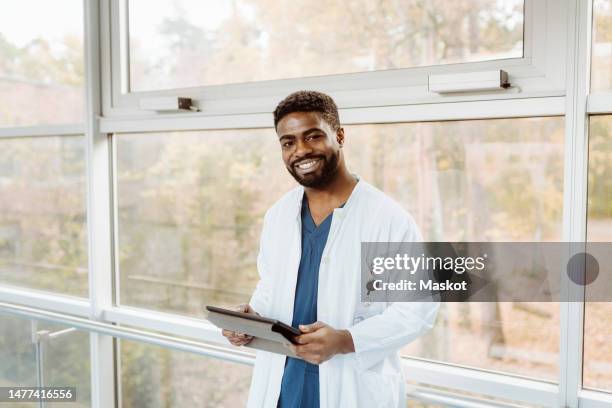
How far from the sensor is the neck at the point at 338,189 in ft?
4.80

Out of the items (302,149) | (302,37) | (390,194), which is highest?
(302,37)

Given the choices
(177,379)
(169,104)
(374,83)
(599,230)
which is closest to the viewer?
(599,230)

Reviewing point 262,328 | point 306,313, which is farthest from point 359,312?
point 262,328

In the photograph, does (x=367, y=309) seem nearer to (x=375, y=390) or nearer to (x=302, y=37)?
(x=375, y=390)

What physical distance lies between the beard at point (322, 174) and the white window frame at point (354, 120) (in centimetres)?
26

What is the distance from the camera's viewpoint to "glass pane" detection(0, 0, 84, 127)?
231cm

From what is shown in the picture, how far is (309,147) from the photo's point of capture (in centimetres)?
141

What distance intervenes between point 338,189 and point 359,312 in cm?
31

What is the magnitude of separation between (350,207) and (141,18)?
1.21 meters

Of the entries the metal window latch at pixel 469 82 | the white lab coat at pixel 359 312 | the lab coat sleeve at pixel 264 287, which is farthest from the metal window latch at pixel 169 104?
the metal window latch at pixel 469 82

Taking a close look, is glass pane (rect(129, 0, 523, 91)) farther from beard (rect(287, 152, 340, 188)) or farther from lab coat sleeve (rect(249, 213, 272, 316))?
lab coat sleeve (rect(249, 213, 272, 316))

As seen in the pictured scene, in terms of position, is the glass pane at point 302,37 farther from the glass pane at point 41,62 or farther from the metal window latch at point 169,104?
the glass pane at point 41,62

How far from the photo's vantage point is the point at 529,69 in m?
1.43

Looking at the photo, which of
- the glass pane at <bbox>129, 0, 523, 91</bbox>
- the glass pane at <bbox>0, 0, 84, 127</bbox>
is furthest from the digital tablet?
the glass pane at <bbox>0, 0, 84, 127</bbox>
